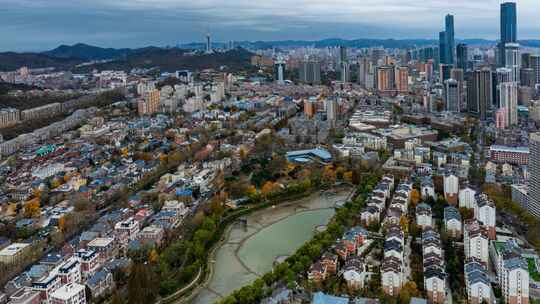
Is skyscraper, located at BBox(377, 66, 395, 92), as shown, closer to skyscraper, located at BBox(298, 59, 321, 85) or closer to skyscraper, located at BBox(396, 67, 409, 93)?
skyscraper, located at BBox(396, 67, 409, 93)

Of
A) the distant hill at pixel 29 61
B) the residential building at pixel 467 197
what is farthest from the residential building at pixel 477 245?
the distant hill at pixel 29 61

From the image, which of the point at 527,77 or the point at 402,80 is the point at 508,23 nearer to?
the point at 527,77

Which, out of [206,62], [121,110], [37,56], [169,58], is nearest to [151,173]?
[121,110]

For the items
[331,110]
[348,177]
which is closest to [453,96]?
[331,110]

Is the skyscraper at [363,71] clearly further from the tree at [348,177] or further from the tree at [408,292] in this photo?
the tree at [408,292]

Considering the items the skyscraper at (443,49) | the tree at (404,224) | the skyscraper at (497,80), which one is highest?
the skyscraper at (443,49)

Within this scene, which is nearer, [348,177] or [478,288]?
[478,288]

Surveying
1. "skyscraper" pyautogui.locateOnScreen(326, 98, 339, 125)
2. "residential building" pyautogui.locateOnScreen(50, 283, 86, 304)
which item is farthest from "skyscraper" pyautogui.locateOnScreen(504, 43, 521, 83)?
"residential building" pyautogui.locateOnScreen(50, 283, 86, 304)
